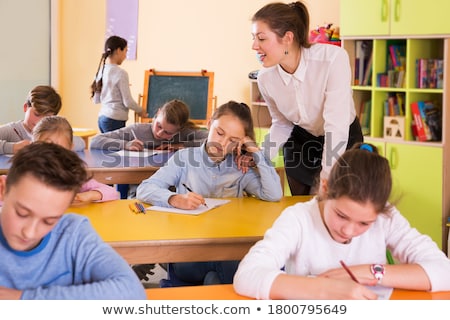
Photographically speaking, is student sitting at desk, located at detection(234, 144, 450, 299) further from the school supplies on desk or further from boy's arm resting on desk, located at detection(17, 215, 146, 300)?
the school supplies on desk

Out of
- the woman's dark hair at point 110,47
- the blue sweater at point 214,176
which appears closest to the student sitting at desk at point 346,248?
the blue sweater at point 214,176

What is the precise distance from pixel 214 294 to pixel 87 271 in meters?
0.30

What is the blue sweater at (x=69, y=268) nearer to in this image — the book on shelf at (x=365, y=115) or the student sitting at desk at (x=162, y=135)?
the student sitting at desk at (x=162, y=135)

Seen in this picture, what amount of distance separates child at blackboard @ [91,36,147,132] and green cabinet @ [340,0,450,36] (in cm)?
182

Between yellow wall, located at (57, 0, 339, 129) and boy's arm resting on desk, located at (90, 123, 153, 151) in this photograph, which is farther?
yellow wall, located at (57, 0, 339, 129)

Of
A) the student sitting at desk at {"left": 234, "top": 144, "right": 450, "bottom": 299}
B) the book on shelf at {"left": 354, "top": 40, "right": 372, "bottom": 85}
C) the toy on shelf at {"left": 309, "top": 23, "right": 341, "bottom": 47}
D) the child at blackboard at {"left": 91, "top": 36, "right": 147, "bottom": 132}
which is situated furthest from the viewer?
the child at blackboard at {"left": 91, "top": 36, "right": 147, "bottom": 132}

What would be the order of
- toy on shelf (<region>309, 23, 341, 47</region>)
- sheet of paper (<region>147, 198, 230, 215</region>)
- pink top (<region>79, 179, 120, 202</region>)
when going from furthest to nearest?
toy on shelf (<region>309, 23, 341, 47</region>)
pink top (<region>79, 179, 120, 202</region>)
sheet of paper (<region>147, 198, 230, 215</region>)

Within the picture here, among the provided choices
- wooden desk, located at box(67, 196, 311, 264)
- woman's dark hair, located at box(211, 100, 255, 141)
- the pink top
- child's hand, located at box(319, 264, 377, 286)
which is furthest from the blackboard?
child's hand, located at box(319, 264, 377, 286)

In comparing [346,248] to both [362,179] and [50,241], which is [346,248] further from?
[50,241]

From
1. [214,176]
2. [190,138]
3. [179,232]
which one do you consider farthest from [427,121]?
[179,232]

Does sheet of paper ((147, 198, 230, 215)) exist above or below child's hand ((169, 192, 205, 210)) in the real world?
below

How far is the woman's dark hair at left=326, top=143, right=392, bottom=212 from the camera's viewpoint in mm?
1806

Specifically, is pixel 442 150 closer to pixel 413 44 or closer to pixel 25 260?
pixel 413 44
